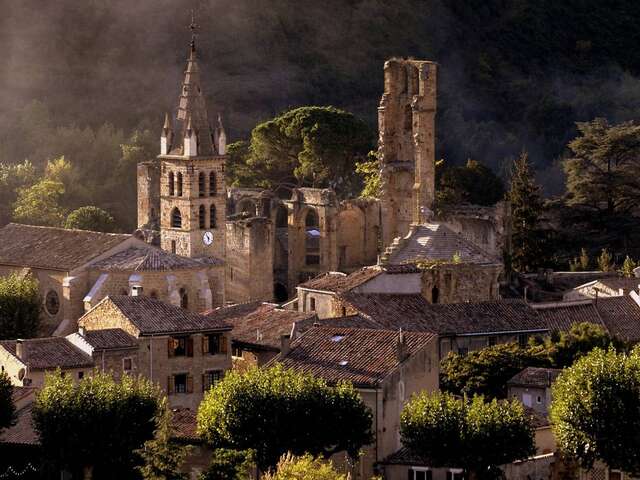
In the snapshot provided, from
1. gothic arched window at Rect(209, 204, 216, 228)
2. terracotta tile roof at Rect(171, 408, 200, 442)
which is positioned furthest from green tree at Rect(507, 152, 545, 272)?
terracotta tile roof at Rect(171, 408, 200, 442)

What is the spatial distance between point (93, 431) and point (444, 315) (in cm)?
1575

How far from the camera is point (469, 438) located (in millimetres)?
64312

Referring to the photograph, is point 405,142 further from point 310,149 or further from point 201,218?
point 201,218

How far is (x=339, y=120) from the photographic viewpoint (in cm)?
10962

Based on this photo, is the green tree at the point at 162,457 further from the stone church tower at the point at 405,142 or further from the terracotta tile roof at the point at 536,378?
the stone church tower at the point at 405,142

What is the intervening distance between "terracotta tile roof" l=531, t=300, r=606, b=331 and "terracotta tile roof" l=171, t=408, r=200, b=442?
553 inches

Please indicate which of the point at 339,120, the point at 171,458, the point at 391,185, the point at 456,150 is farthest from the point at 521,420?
the point at 456,150

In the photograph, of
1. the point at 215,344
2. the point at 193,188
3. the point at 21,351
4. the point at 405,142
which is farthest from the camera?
the point at 405,142

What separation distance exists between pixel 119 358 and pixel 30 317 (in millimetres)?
11133

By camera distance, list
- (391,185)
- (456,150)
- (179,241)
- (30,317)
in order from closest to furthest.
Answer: (30,317)
(179,241)
(391,185)
(456,150)

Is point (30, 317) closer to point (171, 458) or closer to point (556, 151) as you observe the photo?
point (171, 458)

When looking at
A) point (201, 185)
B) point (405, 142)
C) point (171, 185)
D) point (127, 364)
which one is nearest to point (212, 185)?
point (201, 185)

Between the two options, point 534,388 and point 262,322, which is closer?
point 534,388

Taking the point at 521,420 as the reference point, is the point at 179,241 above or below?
above
